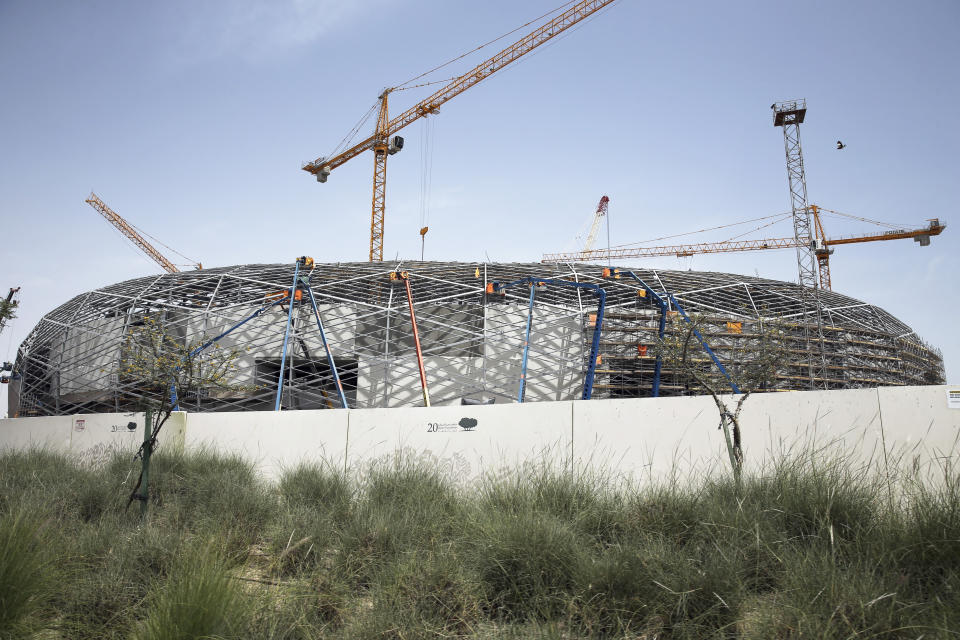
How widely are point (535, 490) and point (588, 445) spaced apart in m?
3.24

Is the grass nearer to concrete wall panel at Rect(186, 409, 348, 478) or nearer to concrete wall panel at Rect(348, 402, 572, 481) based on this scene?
concrete wall panel at Rect(348, 402, 572, 481)

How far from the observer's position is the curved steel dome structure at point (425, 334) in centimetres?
2302

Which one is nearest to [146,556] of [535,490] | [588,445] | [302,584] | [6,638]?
[6,638]

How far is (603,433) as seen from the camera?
370 inches

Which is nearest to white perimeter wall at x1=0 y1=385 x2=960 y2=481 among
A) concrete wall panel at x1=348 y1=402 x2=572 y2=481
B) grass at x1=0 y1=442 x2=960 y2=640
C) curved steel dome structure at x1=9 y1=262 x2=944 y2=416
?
concrete wall panel at x1=348 y1=402 x2=572 y2=481

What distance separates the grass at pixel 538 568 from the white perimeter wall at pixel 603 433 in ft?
5.23

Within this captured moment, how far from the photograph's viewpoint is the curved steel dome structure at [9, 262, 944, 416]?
75.5 ft

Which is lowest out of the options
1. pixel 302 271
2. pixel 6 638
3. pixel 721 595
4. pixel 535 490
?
pixel 6 638

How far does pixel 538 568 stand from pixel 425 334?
19038mm

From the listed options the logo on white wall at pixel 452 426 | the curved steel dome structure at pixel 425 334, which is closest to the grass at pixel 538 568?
the logo on white wall at pixel 452 426

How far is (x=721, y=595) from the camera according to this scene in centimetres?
426

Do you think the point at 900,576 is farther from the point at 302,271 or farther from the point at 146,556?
the point at 302,271

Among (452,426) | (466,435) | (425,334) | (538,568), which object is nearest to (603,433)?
(466,435)

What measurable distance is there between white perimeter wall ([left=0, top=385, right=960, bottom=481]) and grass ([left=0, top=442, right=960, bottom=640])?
1595mm
